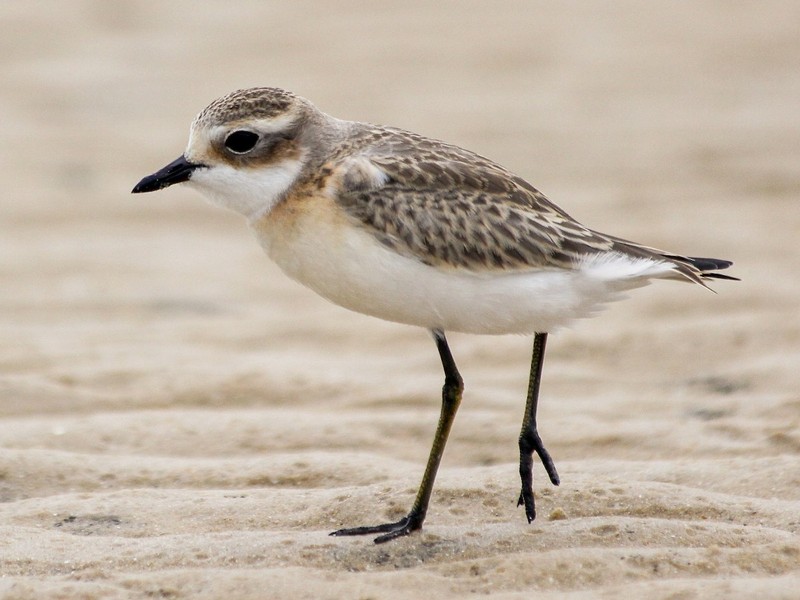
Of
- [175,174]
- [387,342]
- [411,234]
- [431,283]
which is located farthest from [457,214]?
[387,342]

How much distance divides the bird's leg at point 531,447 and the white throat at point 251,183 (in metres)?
1.21

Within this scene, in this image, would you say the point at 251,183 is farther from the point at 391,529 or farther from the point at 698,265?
the point at 698,265

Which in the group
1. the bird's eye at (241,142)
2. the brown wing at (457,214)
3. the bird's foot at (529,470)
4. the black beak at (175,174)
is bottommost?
the bird's foot at (529,470)

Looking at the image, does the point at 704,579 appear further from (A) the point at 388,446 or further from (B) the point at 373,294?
(A) the point at 388,446

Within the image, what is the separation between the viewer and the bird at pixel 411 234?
4.99 m

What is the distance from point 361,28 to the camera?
50.4ft

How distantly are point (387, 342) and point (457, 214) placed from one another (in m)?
3.82

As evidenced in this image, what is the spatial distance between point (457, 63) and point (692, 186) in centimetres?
391

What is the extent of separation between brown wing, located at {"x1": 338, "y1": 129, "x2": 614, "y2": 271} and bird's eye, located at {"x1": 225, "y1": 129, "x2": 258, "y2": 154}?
0.47 m

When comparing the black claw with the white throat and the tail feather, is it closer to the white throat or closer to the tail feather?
the white throat

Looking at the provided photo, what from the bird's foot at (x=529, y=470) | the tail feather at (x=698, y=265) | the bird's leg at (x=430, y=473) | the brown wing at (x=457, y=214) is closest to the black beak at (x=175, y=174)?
the brown wing at (x=457, y=214)

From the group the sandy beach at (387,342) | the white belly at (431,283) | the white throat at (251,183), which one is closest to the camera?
the sandy beach at (387,342)

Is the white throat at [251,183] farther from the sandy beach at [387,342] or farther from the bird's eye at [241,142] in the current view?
the sandy beach at [387,342]

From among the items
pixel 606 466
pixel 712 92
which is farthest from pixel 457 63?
pixel 606 466
